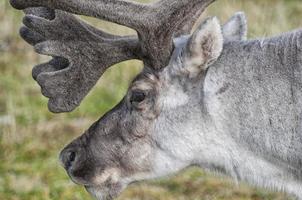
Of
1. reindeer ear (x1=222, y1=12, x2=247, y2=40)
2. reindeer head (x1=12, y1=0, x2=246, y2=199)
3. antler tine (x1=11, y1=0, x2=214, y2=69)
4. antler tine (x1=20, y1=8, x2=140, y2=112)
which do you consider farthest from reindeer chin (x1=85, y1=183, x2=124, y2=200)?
reindeer ear (x1=222, y1=12, x2=247, y2=40)

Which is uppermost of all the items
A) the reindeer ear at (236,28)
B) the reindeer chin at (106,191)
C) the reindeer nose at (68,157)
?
the reindeer ear at (236,28)

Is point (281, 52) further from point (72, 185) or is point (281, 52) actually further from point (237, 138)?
point (72, 185)

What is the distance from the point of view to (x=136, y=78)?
5.24m

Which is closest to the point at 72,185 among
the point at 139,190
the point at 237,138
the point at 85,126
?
the point at 139,190

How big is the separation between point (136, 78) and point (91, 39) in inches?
12.4

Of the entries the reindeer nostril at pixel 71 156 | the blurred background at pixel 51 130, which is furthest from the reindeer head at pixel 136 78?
the blurred background at pixel 51 130

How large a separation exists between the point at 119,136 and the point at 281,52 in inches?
36.3

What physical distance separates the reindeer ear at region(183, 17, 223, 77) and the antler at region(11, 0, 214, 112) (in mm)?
178

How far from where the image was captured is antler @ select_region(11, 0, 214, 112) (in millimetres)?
5098

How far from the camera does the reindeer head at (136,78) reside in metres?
5.02

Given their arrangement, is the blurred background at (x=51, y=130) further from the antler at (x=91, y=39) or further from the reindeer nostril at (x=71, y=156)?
the antler at (x=91, y=39)

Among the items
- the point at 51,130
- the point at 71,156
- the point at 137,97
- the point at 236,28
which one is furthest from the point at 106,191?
the point at 51,130

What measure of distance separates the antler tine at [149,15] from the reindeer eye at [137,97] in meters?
0.15

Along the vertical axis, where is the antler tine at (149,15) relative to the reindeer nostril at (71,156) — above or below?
above
